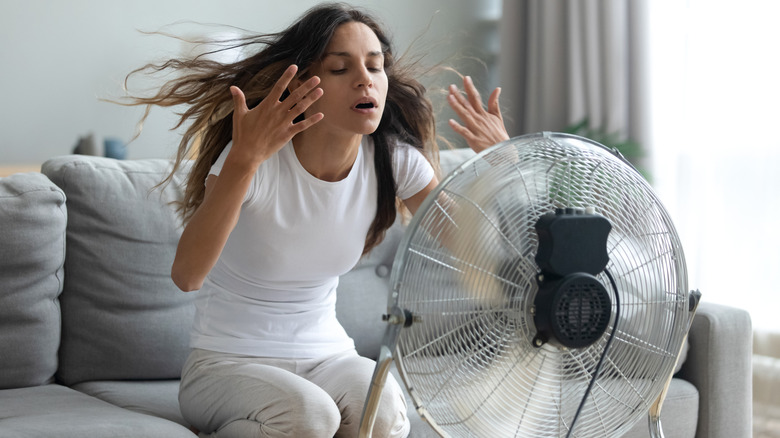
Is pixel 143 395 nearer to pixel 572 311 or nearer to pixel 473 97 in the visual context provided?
pixel 473 97

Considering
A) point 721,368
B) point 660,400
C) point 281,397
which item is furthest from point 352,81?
point 721,368

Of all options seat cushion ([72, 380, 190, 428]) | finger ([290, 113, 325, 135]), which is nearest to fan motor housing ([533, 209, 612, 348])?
finger ([290, 113, 325, 135])

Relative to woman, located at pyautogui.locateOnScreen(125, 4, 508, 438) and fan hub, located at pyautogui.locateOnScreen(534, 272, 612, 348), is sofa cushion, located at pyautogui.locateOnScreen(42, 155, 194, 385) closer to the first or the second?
woman, located at pyautogui.locateOnScreen(125, 4, 508, 438)

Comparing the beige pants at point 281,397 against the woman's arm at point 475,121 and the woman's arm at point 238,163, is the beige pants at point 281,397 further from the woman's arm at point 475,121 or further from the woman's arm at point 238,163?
the woman's arm at point 475,121

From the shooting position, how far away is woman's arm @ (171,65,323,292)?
44.2 inches

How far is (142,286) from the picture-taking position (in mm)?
1656

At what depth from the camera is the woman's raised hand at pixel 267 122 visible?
112cm

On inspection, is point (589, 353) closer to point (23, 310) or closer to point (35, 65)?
point (23, 310)

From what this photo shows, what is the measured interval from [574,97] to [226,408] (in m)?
2.10

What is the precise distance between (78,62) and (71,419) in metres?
1.90

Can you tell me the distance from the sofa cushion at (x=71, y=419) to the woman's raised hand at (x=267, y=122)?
17.8 inches

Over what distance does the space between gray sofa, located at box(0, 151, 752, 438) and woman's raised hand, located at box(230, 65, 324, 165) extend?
1.66ft

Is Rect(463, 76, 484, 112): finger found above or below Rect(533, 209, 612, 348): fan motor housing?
above

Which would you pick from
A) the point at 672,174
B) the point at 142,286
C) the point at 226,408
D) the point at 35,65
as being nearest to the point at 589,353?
the point at 226,408
